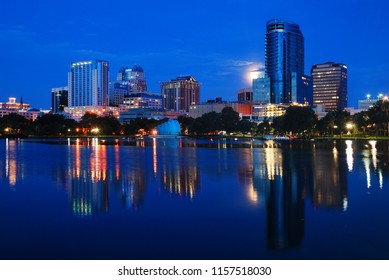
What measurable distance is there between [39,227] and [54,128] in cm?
14657

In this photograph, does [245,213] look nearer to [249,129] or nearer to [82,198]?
[82,198]

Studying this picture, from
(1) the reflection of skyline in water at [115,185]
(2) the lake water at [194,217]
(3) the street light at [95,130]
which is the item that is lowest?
(2) the lake water at [194,217]

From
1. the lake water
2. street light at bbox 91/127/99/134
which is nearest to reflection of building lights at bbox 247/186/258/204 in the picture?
the lake water

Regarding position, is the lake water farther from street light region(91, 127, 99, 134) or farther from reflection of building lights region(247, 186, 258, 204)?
street light region(91, 127, 99, 134)

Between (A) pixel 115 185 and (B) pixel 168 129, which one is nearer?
(A) pixel 115 185

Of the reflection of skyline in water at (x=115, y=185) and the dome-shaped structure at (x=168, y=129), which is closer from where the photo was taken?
the reflection of skyline in water at (x=115, y=185)

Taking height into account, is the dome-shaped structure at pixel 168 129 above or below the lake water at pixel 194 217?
above

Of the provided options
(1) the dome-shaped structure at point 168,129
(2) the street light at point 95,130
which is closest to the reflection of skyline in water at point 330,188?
(1) the dome-shaped structure at point 168,129

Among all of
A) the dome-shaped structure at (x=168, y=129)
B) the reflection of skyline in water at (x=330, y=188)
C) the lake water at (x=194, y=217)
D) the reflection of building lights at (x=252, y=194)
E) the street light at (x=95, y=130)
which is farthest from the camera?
the dome-shaped structure at (x=168, y=129)

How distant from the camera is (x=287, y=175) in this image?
23.5 m

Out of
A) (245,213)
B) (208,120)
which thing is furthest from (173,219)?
(208,120)

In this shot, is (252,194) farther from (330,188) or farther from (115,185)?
(115,185)

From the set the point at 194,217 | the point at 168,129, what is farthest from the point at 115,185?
the point at 168,129

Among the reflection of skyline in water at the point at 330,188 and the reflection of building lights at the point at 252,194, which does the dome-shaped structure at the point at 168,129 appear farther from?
the reflection of building lights at the point at 252,194
